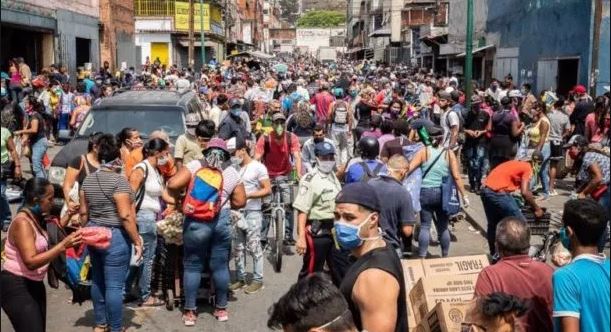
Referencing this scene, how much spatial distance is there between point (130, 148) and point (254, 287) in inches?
77.7

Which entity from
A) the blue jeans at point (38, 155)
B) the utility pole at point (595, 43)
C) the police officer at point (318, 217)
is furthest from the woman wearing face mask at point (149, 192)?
the utility pole at point (595, 43)

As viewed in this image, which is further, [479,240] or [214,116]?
[214,116]

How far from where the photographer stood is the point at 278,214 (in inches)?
365

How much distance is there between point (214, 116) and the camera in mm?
14922

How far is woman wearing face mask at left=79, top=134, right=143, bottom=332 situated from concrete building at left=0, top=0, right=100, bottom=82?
17.8 m

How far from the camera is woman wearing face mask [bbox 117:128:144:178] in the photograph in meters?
7.97

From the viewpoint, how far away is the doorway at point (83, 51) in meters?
31.7

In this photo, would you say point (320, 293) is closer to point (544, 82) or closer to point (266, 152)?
point (266, 152)

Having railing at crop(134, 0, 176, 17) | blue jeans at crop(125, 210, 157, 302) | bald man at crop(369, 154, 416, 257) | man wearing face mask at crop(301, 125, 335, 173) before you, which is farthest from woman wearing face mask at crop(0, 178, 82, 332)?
railing at crop(134, 0, 176, 17)

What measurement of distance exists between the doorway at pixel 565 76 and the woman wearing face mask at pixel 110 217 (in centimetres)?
1776

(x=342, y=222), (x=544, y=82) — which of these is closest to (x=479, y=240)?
(x=342, y=222)

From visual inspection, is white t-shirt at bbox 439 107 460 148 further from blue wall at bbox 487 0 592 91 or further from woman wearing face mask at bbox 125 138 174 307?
blue wall at bbox 487 0 592 91

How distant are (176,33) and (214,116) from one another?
34474 mm

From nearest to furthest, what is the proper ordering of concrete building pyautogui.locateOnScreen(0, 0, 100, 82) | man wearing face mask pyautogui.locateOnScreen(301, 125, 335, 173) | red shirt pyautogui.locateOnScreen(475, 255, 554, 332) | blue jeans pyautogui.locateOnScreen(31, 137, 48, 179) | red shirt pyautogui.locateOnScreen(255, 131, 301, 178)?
red shirt pyautogui.locateOnScreen(475, 255, 554, 332) < man wearing face mask pyautogui.locateOnScreen(301, 125, 335, 173) < red shirt pyautogui.locateOnScreen(255, 131, 301, 178) < blue jeans pyautogui.locateOnScreen(31, 137, 48, 179) < concrete building pyautogui.locateOnScreen(0, 0, 100, 82)
